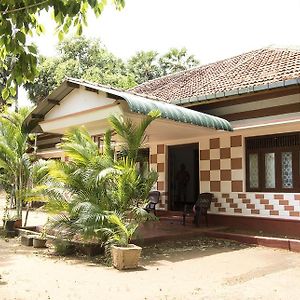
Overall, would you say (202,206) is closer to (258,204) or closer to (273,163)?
(258,204)

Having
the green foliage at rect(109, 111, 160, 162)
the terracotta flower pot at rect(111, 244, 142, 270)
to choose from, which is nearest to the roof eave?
the green foliage at rect(109, 111, 160, 162)

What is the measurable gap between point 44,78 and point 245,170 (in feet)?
75.1

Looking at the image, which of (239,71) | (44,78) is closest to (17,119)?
(239,71)

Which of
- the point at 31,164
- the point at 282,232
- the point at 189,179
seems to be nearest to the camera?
the point at 282,232

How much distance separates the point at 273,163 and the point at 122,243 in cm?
511

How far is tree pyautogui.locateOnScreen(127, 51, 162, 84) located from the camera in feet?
113

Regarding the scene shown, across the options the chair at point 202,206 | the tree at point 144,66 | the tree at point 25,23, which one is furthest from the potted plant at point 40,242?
the tree at point 144,66

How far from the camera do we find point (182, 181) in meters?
15.8

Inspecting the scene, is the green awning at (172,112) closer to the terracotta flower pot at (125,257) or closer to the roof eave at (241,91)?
the roof eave at (241,91)

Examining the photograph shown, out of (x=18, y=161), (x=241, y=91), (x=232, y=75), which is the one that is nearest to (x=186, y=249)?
(x=241, y=91)

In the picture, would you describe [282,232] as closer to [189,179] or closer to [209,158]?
[209,158]

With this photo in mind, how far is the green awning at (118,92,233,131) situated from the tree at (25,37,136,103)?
18.6 meters

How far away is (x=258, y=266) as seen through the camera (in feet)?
23.6

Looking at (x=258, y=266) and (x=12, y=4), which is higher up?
(x=12, y=4)
